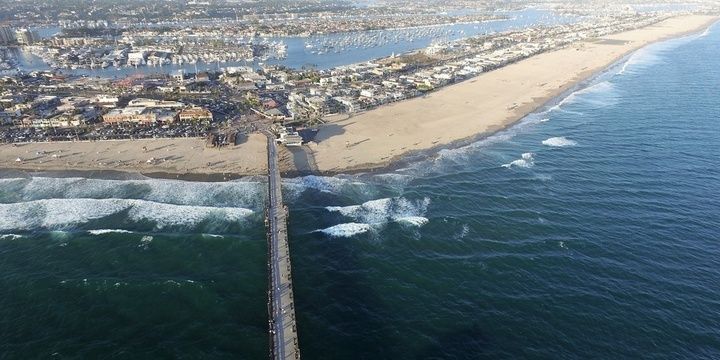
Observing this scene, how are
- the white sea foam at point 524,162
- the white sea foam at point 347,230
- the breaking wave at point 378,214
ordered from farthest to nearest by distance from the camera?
the white sea foam at point 524,162 < the breaking wave at point 378,214 < the white sea foam at point 347,230

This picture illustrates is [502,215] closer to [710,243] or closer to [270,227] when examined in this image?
[710,243]

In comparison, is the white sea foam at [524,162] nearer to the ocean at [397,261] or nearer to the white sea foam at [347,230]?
A: the ocean at [397,261]

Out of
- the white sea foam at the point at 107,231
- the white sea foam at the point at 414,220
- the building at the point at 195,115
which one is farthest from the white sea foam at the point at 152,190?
the building at the point at 195,115

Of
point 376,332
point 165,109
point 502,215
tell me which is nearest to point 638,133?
point 502,215

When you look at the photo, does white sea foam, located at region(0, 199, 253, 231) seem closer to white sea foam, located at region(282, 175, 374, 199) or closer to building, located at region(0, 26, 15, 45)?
white sea foam, located at region(282, 175, 374, 199)

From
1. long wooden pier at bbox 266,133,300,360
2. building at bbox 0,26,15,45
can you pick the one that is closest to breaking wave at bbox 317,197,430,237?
long wooden pier at bbox 266,133,300,360
